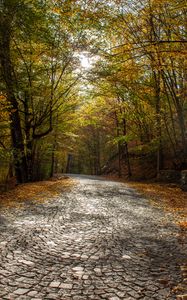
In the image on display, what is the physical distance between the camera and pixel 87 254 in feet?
14.3

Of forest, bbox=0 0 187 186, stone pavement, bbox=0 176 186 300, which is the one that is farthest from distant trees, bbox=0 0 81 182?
stone pavement, bbox=0 176 186 300

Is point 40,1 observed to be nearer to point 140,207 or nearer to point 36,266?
point 140,207

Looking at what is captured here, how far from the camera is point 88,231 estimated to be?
18.9 ft

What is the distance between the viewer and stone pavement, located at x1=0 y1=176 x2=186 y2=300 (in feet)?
10.4

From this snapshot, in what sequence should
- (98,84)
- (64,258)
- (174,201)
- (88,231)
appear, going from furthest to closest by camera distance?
(98,84) → (174,201) → (88,231) → (64,258)

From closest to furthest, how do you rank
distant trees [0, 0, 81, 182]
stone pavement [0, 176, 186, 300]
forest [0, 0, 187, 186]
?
stone pavement [0, 176, 186, 300], forest [0, 0, 187, 186], distant trees [0, 0, 81, 182]

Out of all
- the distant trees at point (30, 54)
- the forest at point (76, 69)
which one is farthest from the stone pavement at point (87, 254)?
the distant trees at point (30, 54)

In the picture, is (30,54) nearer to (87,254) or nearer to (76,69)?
(76,69)

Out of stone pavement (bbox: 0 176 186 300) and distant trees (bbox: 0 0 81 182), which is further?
distant trees (bbox: 0 0 81 182)

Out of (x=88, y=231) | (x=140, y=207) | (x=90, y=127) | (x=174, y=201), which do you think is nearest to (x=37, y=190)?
(x=140, y=207)

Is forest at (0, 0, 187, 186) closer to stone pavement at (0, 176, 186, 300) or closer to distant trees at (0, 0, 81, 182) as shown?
distant trees at (0, 0, 81, 182)

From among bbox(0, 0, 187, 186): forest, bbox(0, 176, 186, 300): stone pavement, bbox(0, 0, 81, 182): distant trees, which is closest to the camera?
bbox(0, 176, 186, 300): stone pavement

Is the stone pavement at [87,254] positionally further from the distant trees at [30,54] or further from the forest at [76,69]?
the distant trees at [30,54]

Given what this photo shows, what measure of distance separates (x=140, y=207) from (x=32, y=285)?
6.09m
